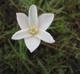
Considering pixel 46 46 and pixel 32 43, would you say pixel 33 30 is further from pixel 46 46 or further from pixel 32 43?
pixel 46 46

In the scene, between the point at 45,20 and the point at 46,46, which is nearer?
the point at 45,20

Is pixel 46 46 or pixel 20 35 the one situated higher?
pixel 20 35

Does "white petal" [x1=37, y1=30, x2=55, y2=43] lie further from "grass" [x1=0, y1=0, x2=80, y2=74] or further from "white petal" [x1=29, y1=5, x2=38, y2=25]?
"grass" [x1=0, y1=0, x2=80, y2=74]

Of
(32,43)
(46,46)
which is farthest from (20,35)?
(46,46)

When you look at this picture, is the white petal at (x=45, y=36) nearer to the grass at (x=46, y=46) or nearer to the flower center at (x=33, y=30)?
the flower center at (x=33, y=30)

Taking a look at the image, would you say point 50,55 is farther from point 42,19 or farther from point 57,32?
point 42,19

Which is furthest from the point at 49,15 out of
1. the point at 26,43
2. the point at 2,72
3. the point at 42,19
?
the point at 2,72

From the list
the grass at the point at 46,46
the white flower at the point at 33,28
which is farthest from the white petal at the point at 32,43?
the grass at the point at 46,46
